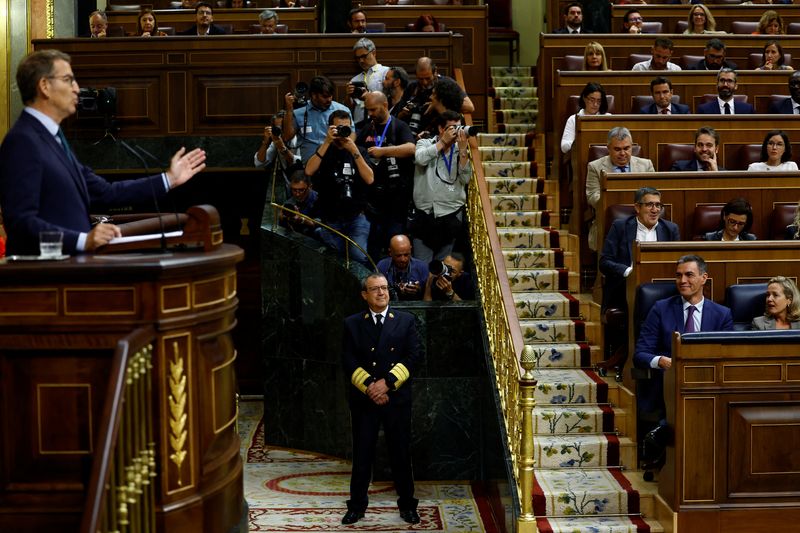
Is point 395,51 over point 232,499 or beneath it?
over

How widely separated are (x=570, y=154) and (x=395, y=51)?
2.16 meters

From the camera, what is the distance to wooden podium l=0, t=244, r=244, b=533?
2.90 metres

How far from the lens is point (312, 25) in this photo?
1093cm

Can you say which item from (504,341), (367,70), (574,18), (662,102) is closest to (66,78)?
(504,341)

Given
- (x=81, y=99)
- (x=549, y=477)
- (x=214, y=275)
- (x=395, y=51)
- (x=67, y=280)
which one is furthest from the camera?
(x=395, y=51)

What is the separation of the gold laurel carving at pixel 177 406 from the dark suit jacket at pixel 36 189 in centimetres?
44

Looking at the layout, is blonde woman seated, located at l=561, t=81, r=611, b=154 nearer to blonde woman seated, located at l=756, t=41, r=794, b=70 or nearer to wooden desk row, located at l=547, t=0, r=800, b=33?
blonde woman seated, located at l=756, t=41, r=794, b=70

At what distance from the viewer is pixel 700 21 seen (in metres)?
10.1

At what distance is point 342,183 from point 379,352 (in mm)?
1319

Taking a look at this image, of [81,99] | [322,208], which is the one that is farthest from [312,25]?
[322,208]

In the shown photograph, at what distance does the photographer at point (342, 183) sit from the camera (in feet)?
23.2

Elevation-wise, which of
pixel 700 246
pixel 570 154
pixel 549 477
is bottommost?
pixel 549 477

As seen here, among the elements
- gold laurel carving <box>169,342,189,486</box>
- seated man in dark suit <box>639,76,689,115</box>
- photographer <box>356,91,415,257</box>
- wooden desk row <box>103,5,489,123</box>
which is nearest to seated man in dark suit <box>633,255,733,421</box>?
photographer <box>356,91,415,257</box>

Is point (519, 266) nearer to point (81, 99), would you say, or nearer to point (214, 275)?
point (81, 99)
